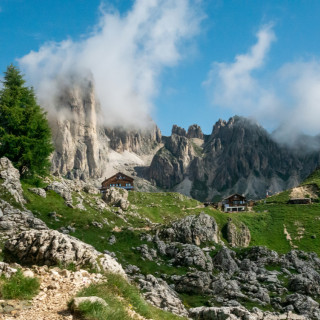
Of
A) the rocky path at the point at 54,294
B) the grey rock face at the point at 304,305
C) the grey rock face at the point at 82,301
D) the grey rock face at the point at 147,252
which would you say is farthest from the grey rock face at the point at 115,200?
the grey rock face at the point at 82,301

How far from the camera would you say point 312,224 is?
3556 inches

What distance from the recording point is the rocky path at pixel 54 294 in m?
8.42

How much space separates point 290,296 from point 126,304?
3044 cm

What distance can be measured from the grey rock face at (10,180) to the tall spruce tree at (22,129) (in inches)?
188

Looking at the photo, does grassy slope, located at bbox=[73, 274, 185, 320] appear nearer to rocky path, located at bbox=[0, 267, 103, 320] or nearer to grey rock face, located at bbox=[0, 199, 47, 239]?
rocky path, located at bbox=[0, 267, 103, 320]

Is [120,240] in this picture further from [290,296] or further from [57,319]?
[57,319]

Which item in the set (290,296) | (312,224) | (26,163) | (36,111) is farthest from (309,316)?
(312,224)

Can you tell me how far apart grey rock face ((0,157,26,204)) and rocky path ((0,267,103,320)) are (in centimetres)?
2524

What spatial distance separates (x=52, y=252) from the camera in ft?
48.9

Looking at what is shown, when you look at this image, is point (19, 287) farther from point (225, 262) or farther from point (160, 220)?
point (160, 220)

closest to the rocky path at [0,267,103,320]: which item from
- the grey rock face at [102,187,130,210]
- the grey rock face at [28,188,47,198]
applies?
the grey rock face at [28,188,47,198]

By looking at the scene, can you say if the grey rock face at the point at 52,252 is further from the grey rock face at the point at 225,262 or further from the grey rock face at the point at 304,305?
the grey rock face at the point at 225,262

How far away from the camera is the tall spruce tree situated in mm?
41438

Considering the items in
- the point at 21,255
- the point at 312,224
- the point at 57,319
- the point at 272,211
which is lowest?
the point at 57,319
